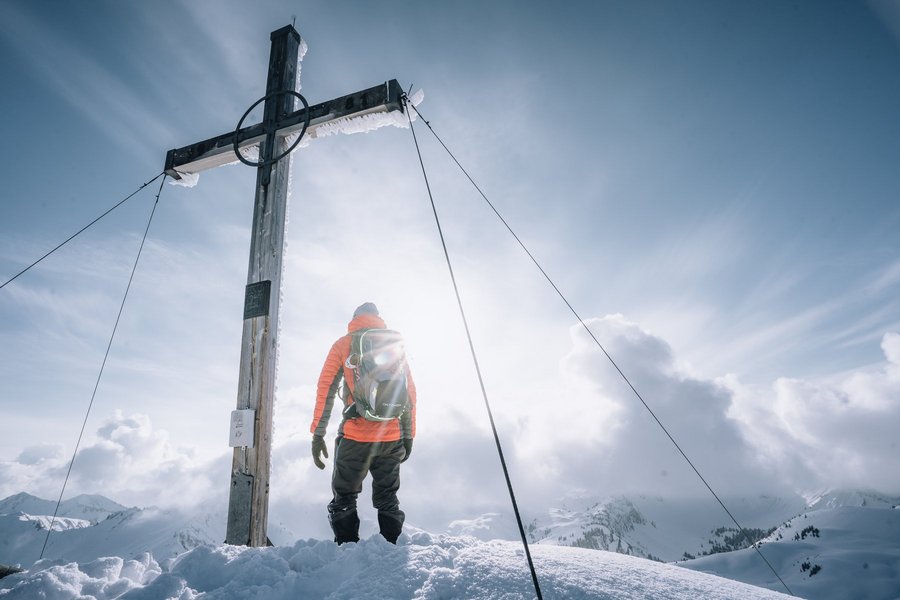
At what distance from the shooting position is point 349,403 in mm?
4145

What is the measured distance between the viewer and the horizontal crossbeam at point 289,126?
15.3ft

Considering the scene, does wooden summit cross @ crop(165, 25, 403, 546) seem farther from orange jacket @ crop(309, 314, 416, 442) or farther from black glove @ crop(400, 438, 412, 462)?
black glove @ crop(400, 438, 412, 462)

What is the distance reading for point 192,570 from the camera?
2697 mm

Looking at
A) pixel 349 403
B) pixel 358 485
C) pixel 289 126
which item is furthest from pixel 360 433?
pixel 289 126

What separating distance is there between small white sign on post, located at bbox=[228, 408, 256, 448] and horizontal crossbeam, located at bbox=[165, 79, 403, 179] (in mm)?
3270

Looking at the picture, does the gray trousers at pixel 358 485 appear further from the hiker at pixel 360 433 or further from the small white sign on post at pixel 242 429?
the small white sign on post at pixel 242 429

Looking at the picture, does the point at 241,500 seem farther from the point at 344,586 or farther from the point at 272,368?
the point at 344,586

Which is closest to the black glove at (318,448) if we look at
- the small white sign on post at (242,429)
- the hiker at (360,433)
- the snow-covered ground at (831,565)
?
the hiker at (360,433)

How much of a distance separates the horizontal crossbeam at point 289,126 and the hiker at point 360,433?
2475 mm

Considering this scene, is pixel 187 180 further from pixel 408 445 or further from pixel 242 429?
pixel 408 445

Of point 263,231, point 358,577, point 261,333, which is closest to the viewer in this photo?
point 358,577

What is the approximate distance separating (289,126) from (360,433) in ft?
12.1

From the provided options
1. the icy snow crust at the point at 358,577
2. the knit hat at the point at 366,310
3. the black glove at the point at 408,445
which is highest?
the knit hat at the point at 366,310

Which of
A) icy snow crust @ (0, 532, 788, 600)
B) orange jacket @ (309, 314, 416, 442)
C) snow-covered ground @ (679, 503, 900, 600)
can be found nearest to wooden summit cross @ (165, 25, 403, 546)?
orange jacket @ (309, 314, 416, 442)
